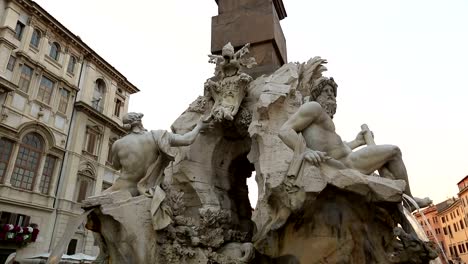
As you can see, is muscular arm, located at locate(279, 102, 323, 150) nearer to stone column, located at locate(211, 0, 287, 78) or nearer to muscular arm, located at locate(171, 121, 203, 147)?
muscular arm, located at locate(171, 121, 203, 147)

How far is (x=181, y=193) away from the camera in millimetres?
5273

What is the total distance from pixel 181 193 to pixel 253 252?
1.45m

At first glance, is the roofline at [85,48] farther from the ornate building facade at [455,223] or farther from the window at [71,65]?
the ornate building facade at [455,223]

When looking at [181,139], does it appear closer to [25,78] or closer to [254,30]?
[254,30]

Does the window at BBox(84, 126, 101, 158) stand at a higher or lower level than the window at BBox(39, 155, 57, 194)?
higher

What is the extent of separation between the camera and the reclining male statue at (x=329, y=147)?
3.74 meters

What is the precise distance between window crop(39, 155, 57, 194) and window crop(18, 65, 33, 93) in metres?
4.22

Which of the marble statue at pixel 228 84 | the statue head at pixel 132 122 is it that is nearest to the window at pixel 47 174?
the statue head at pixel 132 122

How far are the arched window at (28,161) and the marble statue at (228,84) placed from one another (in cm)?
1728

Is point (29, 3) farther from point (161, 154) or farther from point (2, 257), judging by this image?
point (161, 154)

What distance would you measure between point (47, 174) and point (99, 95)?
737 cm

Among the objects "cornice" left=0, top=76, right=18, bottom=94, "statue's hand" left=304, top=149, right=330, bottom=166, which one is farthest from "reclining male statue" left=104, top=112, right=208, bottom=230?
"cornice" left=0, top=76, right=18, bottom=94

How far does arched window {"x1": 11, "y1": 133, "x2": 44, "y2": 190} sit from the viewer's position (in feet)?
61.8

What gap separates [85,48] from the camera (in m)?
24.4
